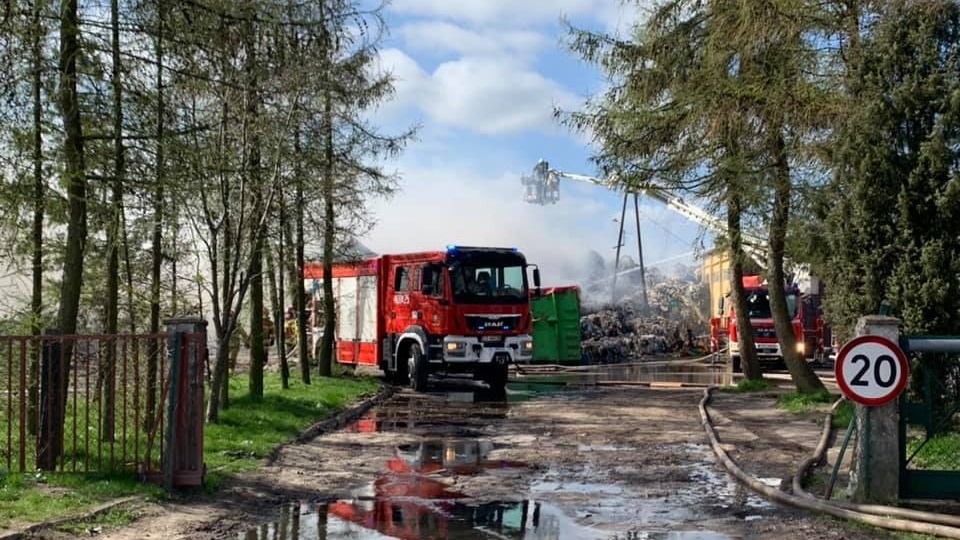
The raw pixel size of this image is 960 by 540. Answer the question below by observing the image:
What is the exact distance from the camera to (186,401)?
9.45m

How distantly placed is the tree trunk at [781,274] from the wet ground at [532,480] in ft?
7.06

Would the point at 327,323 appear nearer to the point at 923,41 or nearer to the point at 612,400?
the point at 612,400

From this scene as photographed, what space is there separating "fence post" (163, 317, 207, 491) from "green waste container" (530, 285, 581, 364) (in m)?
23.4

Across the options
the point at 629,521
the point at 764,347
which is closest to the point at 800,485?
the point at 629,521

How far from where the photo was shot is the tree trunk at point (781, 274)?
17094mm

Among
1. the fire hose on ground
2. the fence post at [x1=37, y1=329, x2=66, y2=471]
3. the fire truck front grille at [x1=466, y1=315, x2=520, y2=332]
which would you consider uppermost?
the fire truck front grille at [x1=466, y1=315, x2=520, y2=332]

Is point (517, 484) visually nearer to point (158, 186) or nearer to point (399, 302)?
point (158, 186)

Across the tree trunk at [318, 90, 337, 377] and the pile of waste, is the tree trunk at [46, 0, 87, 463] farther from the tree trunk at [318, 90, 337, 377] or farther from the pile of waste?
the pile of waste

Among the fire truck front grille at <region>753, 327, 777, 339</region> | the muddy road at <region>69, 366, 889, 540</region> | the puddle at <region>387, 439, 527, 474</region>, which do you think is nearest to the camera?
the muddy road at <region>69, 366, 889, 540</region>

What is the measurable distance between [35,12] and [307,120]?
5.43 m

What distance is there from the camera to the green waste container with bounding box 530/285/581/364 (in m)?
32.5

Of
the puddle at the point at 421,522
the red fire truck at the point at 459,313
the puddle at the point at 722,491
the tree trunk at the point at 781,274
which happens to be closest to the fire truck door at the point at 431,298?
the red fire truck at the point at 459,313

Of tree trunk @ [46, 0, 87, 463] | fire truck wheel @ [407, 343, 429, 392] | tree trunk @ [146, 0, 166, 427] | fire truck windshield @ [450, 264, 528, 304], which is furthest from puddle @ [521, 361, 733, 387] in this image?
tree trunk @ [46, 0, 87, 463]

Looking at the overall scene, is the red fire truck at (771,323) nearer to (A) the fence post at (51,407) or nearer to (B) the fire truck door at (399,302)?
(B) the fire truck door at (399,302)
